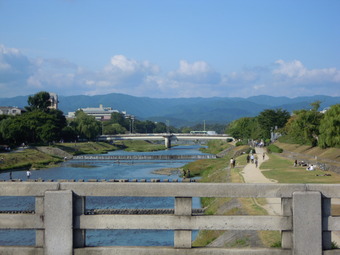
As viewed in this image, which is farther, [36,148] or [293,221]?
[36,148]

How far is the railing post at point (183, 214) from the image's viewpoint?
6.78 m

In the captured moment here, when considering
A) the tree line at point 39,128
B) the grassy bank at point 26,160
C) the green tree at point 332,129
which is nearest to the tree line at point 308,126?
the green tree at point 332,129

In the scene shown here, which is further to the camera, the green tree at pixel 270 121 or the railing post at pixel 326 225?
the green tree at pixel 270 121

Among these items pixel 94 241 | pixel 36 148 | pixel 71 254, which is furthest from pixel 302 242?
pixel 36 148

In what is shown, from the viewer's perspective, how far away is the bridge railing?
6.73 m

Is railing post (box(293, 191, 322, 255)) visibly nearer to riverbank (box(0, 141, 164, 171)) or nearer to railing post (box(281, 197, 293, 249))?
railing post (box(281, 197, 293, 249))

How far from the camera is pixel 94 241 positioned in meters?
24.4

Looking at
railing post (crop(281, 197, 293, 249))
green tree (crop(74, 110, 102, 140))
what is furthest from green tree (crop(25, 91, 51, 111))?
railing post (crop(281, 197, 293, 249))

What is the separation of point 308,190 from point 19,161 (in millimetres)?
79743

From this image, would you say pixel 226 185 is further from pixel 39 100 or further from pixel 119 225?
pixel 39 100

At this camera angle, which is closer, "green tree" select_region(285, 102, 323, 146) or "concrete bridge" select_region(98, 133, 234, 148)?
"green tree" select_region(285, 102, 323, 146)

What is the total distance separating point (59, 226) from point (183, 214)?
1.78 metres

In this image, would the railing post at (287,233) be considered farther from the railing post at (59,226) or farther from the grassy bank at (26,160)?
the grassy bank at (26,160)

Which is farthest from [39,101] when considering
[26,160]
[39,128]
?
[26,160]
